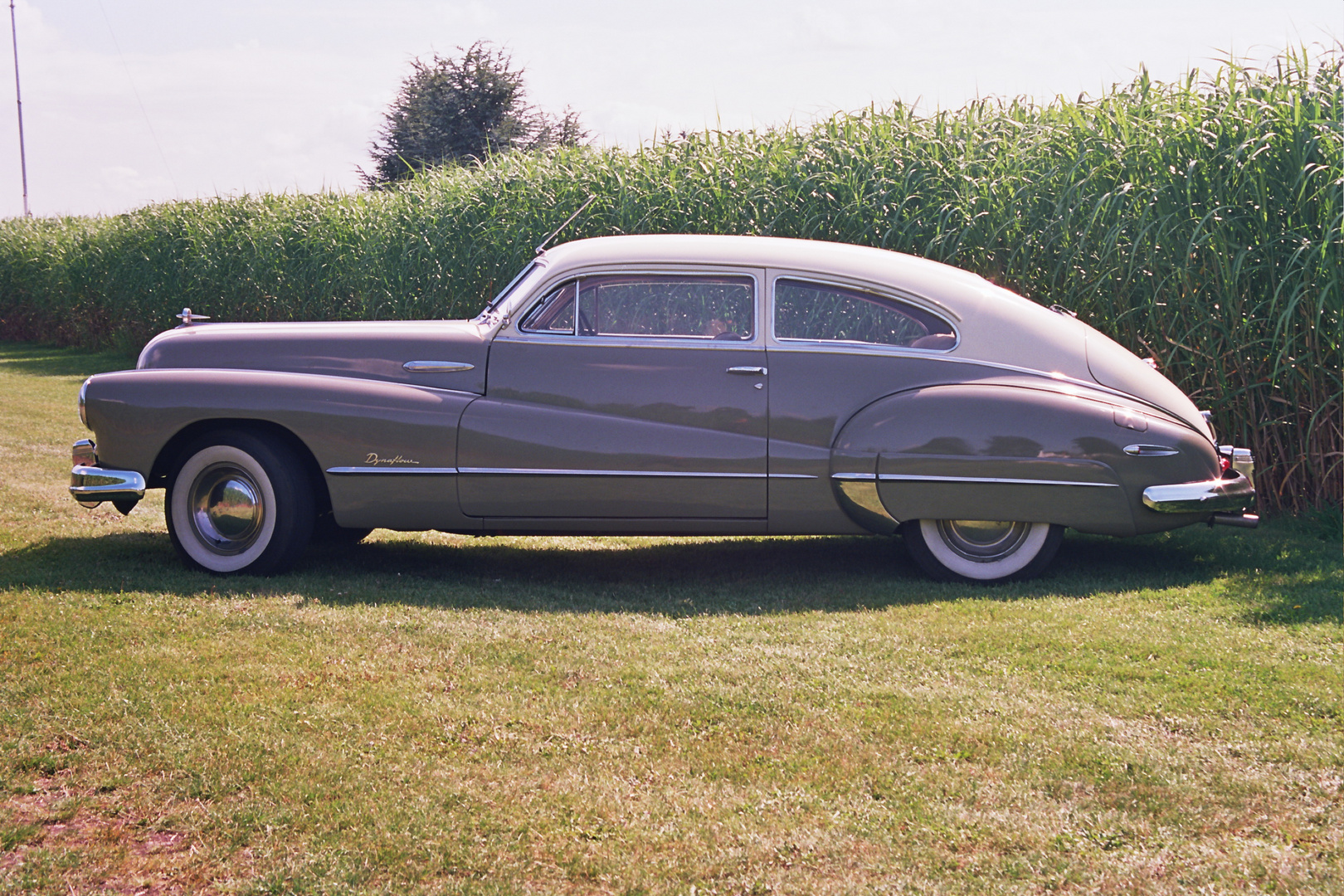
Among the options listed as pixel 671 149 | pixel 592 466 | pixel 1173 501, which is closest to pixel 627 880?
pixel 592 466

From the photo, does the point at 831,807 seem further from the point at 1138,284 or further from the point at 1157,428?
the point at 1138,284

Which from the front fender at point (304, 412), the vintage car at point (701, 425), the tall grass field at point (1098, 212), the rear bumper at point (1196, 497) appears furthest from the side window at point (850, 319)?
the tall grass field at point (1098, 212)

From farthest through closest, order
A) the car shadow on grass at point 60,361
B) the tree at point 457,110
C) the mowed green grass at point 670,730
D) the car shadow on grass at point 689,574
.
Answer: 1. the tree at point 457,110
2. the car shadow on grass at point 60,361
3. the car shadow on grass at point 689,574
4. the mowed green grass at point 670,730

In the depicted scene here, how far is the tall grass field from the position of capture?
6.42 metres

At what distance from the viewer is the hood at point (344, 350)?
5383 mm

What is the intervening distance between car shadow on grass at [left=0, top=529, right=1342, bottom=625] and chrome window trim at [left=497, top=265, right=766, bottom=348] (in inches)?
46.7

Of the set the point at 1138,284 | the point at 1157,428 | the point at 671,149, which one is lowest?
the point at 1157,428

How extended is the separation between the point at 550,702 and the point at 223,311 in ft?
54.0

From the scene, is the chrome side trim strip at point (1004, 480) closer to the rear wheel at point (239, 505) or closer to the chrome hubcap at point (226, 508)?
the rear wheel at point (239, 505)

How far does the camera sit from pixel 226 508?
5.42m

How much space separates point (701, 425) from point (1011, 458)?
1429 mm

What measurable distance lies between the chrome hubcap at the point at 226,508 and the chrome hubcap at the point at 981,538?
10.9ft

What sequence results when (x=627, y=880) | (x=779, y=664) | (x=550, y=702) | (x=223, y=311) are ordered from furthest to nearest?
(x=223, y=311)
(x=779, y=664)
(x=550, y=702)
(x=627, y=880)

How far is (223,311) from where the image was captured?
60.3 ft
